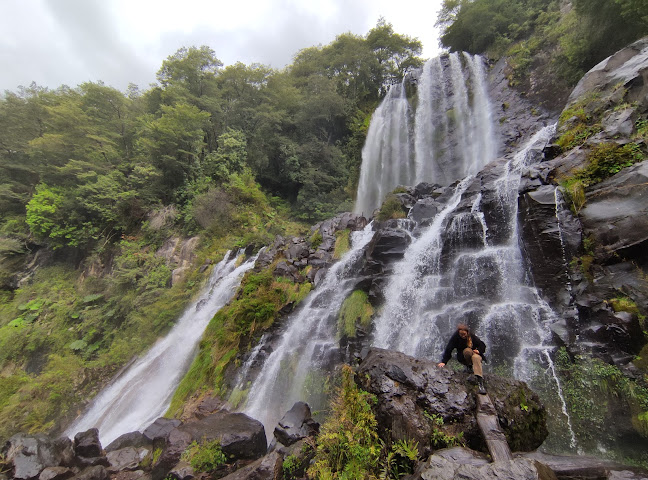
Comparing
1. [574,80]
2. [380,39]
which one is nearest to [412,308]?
[574,80]

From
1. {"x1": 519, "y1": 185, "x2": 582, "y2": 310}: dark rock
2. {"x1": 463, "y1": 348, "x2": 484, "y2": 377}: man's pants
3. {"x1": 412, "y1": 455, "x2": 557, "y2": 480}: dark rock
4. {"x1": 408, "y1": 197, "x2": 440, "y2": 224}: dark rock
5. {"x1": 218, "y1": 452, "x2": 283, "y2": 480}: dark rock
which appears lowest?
{"x1": 218, "y1": 452, "x2": 283, "y2": 480}: dark rock

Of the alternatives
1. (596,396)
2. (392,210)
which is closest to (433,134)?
(392,210)

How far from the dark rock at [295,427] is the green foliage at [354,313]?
247 centimetres

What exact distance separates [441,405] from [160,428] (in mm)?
6192

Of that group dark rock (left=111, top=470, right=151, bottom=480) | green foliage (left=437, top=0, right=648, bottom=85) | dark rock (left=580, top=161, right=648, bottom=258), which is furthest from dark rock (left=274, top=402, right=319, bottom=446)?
green foliage (left=437, top=0, right=648, bottom=85)

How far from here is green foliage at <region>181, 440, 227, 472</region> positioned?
4879 millimetres

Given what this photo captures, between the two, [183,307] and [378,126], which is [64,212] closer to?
[183,307]

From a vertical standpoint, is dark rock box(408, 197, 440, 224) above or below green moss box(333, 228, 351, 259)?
above

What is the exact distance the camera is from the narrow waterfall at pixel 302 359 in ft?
22.5

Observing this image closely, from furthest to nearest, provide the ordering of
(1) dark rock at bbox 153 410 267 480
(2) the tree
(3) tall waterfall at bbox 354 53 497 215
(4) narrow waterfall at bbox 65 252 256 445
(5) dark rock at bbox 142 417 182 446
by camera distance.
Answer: (2) the tree, (3) tall waterfall at bbox 354 53 497 215, (4) narrow waterfall at bbox 65 252 256 445, (5) dark rock at bbox 142 417 182 446, (1) dark rock at bbox 153 410 267 480

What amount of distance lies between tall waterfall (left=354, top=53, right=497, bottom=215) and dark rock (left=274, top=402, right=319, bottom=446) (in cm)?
1453

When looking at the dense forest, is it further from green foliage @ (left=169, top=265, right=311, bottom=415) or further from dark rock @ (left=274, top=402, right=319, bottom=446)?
dark rock @ (left=274, top=402, right=319, bottom=446)

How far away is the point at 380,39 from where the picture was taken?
24.4 metres

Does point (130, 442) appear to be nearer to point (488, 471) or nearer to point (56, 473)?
point (56, 473)
